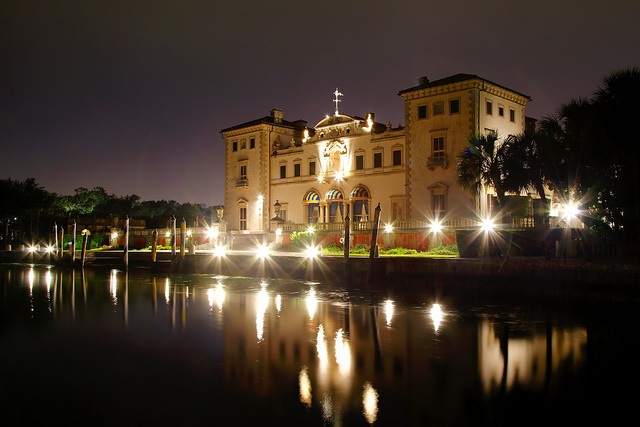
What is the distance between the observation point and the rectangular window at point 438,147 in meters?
42.2

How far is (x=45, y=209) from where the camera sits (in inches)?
3000

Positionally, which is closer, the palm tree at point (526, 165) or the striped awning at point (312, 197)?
the palm tree at point (526, 165)

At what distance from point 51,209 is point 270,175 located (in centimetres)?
4152

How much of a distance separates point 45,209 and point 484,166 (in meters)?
60.6

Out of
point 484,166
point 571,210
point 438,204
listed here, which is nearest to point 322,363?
point 571,210

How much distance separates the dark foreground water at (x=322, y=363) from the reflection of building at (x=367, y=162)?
18.4 m

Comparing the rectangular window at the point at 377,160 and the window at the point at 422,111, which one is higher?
the window at the point at 422,111

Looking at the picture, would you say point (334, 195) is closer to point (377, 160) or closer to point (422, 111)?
point (377, 160)

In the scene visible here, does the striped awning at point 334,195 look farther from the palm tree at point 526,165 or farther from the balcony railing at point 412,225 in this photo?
the palm tree at point 526,165

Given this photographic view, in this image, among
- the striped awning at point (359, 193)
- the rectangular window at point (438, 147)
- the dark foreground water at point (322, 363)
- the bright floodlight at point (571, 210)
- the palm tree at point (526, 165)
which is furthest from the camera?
the striped awning at point (359, 193)

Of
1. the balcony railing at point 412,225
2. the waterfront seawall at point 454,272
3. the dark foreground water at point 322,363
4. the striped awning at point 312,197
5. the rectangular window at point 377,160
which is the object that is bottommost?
the dark foreground water at point 322,363

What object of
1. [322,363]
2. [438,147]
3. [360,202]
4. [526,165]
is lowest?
[322,363]

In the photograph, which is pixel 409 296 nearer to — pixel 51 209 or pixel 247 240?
pixel 247 240

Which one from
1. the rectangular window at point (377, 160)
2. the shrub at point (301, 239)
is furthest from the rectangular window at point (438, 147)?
the shrub at point (301, 239)
